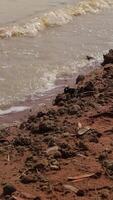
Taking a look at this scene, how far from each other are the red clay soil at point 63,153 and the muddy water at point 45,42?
1.31 meters

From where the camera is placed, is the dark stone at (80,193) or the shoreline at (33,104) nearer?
the dark stone at (80,193)

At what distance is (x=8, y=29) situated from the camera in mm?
12508

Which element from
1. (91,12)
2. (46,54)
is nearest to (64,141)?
(46,54)

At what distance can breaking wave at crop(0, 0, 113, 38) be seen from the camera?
12508 millimetres

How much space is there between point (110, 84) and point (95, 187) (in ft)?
10.2

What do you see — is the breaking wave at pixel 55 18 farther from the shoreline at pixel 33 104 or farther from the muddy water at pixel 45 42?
the shoreline at pixel 33 104

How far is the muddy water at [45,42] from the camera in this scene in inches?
340

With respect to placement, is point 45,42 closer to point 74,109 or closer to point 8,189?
point 74,109

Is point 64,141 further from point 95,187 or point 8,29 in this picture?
point 8,29

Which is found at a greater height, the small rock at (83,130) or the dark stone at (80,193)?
the small rock at (83,130)

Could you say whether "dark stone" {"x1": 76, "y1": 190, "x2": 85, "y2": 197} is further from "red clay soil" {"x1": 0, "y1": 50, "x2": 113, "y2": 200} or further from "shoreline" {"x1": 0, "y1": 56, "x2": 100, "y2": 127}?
"shoreline" {"x1": 0, "y1": 56, "x2": 100, "y2": 127}

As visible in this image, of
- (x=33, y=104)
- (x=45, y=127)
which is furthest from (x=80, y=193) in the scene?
(x=33, y=104)

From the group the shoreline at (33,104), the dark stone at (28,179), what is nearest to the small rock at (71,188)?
the dark stone at (28,179)

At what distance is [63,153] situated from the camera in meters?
5.15
